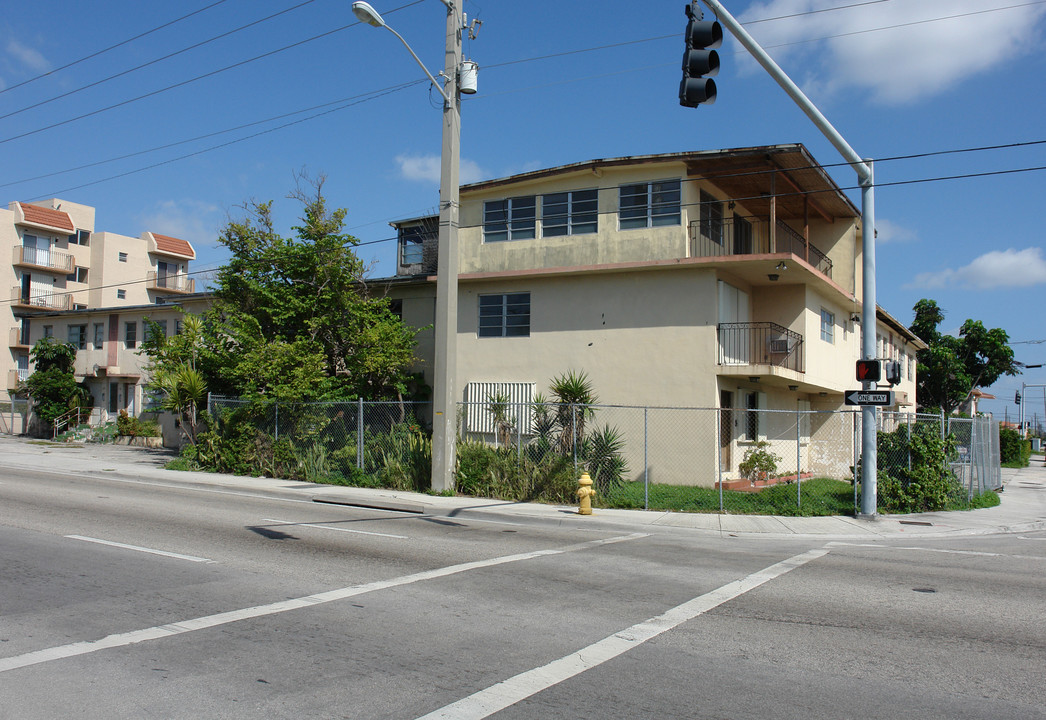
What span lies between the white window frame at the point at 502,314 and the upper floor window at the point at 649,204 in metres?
3.45

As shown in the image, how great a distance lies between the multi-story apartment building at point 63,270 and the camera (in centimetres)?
4334

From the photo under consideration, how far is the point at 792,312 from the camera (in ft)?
69.2

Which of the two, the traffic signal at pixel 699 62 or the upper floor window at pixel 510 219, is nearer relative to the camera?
the traffic signal at pixel 699 62

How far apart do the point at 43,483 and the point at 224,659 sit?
47.9ft

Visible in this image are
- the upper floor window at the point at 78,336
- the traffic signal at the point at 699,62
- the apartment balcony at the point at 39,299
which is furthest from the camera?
the apartment balcony at the point at 39,299

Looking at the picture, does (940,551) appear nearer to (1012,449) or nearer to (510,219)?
(510,219)

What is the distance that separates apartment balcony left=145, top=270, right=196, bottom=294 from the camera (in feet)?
172

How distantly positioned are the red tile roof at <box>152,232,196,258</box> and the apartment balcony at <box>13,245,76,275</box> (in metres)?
5.72

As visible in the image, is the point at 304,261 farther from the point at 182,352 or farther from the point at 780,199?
the point at 780,199

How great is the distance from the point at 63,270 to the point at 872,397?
160 feet

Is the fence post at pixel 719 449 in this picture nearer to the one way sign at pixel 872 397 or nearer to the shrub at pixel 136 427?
the one way sign at pixel 872 397

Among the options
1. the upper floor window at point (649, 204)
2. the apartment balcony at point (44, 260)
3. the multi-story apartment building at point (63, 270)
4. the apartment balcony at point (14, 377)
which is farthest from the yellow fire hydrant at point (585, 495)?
the apartment balcony at point (44, 260)

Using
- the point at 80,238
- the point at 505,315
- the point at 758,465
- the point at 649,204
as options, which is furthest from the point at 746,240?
the point at 80,238

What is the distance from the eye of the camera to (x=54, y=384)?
35.3m
